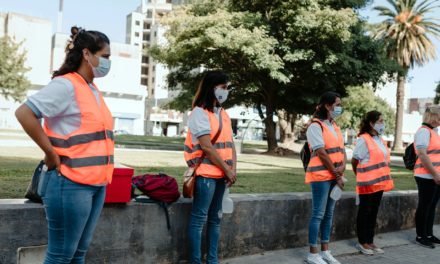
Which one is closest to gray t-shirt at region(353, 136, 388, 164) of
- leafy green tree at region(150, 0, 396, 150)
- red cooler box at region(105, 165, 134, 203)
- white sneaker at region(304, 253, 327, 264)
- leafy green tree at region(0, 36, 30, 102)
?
white sneaker at region(304, 253, 327, 264)

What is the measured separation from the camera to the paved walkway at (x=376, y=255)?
5816 mm

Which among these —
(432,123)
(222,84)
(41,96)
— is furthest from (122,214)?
(432,123)

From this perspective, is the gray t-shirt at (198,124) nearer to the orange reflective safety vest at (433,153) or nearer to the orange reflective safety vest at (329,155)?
the orange reflective safety vest at (329,155)

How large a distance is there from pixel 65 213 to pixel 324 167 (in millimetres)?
3263

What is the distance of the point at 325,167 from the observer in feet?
17.8

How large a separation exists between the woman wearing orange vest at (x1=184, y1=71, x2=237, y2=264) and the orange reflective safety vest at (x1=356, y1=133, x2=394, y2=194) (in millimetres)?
2401

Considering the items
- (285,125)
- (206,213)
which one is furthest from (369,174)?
(285,125)

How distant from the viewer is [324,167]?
5422 mm

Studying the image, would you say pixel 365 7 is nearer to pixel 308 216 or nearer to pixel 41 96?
pixel 308 216

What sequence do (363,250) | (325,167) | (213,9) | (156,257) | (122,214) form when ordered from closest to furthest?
(122,214) < (156,257) < (325,167) < (363,250) < (213,9)

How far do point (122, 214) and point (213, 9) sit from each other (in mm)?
20338

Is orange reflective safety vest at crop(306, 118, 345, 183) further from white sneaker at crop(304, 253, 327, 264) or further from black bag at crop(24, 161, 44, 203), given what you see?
black bag at crop(24, 161, 44, 203)

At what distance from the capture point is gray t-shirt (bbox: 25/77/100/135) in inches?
113

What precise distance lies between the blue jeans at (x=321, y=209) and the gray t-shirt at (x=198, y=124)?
1.67m
